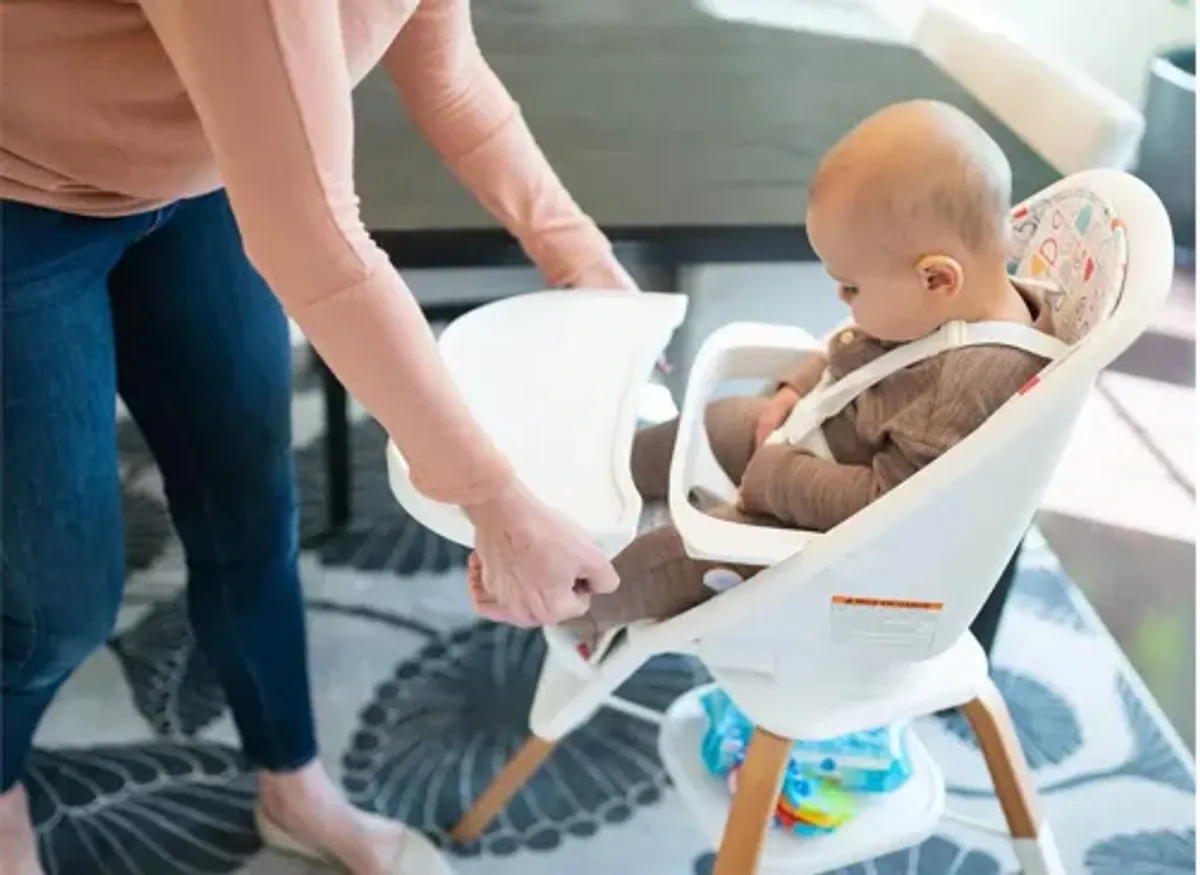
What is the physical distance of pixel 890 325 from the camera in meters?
1.00

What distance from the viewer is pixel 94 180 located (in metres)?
0.85

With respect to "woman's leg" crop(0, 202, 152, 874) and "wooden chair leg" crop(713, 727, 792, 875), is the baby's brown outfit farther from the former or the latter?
"woman's leg" crop(0, 202, 152, 874)

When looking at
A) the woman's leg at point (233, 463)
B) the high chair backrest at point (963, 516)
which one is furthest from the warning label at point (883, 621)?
the woman's leg at point (233, 463)

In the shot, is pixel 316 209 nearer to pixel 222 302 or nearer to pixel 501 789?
pixel 222 302

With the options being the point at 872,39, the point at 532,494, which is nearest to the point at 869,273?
the point at 532,494

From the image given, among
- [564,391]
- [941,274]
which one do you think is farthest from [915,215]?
[564,391]

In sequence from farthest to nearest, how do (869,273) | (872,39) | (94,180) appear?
(872,39)
(869,273)
(94,180)

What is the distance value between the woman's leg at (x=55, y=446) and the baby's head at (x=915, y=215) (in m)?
0.51

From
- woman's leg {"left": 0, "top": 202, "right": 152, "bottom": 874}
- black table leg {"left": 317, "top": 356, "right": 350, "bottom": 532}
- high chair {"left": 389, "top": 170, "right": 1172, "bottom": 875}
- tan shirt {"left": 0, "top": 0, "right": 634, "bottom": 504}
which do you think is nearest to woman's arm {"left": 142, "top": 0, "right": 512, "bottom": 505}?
tan shirt {"left": 0, "top": 0, "right": 634, "bottom": 504}

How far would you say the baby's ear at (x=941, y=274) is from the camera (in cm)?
95

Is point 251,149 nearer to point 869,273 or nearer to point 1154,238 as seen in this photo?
point 869,273

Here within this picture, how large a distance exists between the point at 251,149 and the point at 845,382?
515 millimetres

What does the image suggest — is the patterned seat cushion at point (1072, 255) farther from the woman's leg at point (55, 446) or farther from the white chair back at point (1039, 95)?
the woman's leg at point (55, 446)

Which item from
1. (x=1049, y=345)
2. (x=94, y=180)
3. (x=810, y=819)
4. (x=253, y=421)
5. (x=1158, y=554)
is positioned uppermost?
(x=94, y=180)
